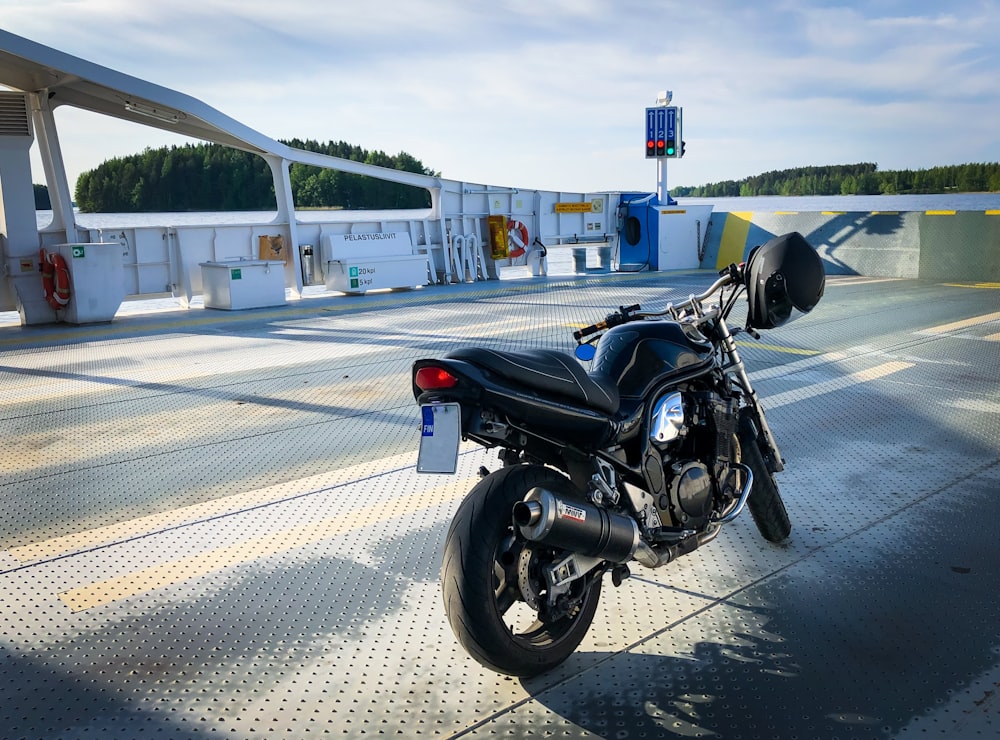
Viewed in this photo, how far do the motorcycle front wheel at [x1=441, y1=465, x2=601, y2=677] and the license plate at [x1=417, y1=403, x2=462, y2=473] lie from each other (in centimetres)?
19

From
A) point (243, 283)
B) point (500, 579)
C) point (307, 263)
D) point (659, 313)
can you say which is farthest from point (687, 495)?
point (307, 263)

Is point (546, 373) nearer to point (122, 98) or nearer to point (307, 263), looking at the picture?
point (122, 98)

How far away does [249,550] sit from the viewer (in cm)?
379

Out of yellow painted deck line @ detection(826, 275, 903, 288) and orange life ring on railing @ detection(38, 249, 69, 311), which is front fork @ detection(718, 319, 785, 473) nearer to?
orange life ring on railing @ detection(38, 249, 69, 311)

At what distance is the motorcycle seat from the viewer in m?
2.56

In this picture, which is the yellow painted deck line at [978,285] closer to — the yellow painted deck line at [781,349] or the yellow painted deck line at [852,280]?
the yellow painted deck line at [852,280]

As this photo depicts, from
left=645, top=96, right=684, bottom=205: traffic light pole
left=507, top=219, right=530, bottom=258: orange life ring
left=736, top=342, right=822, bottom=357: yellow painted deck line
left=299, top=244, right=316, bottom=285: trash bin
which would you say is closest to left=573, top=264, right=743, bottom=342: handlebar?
left=736, top=342, right=822, bottom=357: yellow painted deck line

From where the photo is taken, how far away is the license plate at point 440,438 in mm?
2426

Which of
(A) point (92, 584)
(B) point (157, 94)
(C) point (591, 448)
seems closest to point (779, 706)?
(C) point (591, 448)

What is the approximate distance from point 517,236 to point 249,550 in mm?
14466

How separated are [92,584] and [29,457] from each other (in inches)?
88.3

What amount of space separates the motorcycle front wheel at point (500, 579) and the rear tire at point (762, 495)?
3.85 feet

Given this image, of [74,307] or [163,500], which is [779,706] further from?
[74,307]

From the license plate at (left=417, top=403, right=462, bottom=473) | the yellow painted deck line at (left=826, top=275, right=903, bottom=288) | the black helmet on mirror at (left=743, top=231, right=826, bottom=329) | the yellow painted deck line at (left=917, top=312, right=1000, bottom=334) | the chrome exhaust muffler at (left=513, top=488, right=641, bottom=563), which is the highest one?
the black helmet on mirror at (left=743, top=231, right=826, bottom=329)
